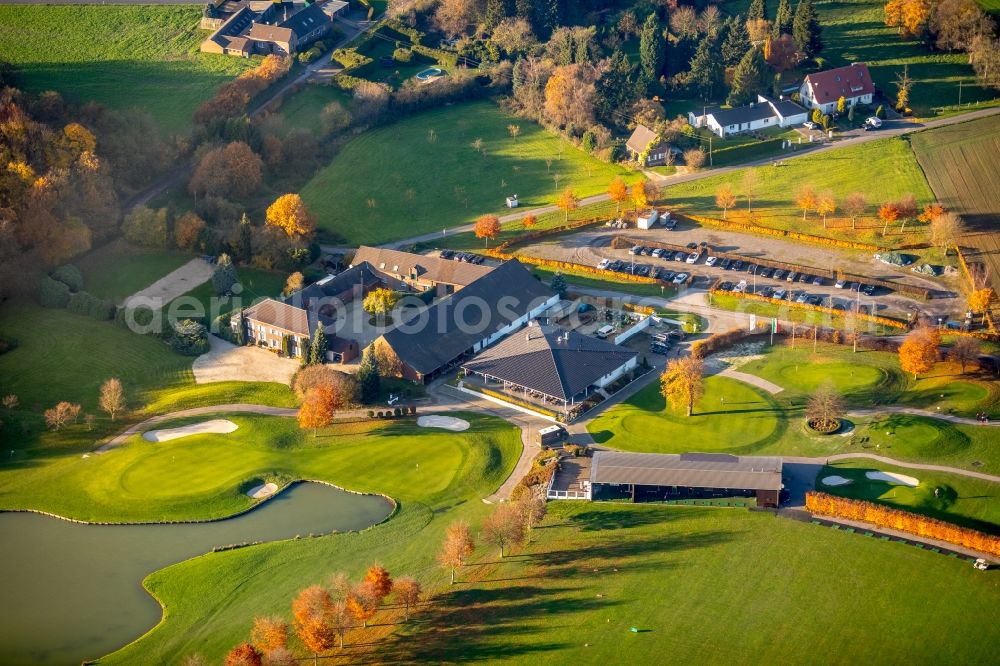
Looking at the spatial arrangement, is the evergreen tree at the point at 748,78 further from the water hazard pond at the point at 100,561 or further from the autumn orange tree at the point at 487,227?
the water hazard pond at the point at 100,561

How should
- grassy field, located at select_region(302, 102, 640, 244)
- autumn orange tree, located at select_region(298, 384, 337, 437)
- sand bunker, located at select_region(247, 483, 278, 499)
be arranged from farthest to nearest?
1. grassy field, located at select_region(302, 102, 640, 244)
2. autumn orange tree, located at select_region(298, 384, 337, 437)
3. sand bunker, located at select_region(247, 483, 278, 499)

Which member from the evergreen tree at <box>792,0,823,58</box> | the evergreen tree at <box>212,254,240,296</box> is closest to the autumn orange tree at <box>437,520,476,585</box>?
the evergreen tree at <box>212,254,240,296</box>

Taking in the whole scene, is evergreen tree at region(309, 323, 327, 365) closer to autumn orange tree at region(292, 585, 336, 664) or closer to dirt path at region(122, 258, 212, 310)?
dirt path at region(122, 258, 212, 310)

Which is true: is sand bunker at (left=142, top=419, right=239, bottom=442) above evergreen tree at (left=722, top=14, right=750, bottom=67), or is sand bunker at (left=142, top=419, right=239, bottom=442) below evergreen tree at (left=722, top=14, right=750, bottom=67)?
below

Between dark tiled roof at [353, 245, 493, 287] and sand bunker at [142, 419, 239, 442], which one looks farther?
dark tiled roof at [353, 245, 493, 287]

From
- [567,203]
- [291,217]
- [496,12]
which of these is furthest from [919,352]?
[496,12]

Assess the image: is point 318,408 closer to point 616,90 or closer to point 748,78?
point 616,90

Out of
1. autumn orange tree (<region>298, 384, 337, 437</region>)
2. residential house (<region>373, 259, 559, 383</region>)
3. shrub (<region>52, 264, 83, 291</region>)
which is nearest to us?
autumn orange tree (<region>298, 384, 337, 437</region>)

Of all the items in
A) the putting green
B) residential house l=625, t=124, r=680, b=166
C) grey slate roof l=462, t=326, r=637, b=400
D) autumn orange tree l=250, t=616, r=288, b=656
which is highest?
residential house l=625, t=124, r=680, b=166
